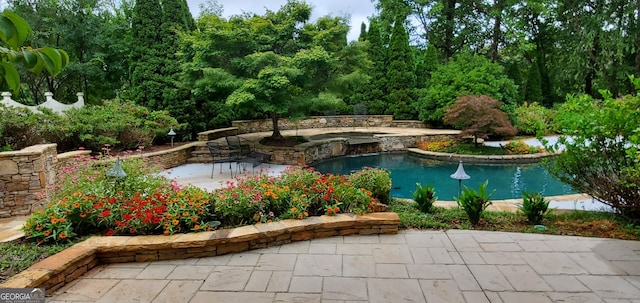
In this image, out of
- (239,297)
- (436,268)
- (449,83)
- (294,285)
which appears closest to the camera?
(239,297)

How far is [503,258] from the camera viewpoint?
9.48ft

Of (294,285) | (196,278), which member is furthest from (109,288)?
(294,285)

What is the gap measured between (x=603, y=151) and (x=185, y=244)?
423cm

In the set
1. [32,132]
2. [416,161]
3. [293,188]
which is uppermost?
[32,132]

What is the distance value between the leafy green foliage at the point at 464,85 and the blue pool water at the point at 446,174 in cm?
314

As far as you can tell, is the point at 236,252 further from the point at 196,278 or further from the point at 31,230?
the point at 31,230

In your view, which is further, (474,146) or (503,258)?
(474,146)

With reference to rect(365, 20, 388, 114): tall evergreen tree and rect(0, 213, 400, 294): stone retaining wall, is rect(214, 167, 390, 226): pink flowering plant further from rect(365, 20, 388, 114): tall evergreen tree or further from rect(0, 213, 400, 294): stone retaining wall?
rect(365, 20, 388, 114): tall evergreen tree

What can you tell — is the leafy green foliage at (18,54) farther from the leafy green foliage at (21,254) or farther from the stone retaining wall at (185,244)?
the leafy green foliage at (21,254)

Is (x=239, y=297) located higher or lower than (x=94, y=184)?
lower

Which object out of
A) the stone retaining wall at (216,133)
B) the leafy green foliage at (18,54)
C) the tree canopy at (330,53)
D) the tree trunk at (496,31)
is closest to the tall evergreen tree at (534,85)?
the tree canopy at (330,53)

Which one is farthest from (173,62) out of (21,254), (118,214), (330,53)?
(21,254)

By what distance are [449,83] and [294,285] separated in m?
12.0

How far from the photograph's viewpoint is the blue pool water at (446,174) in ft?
22.3
